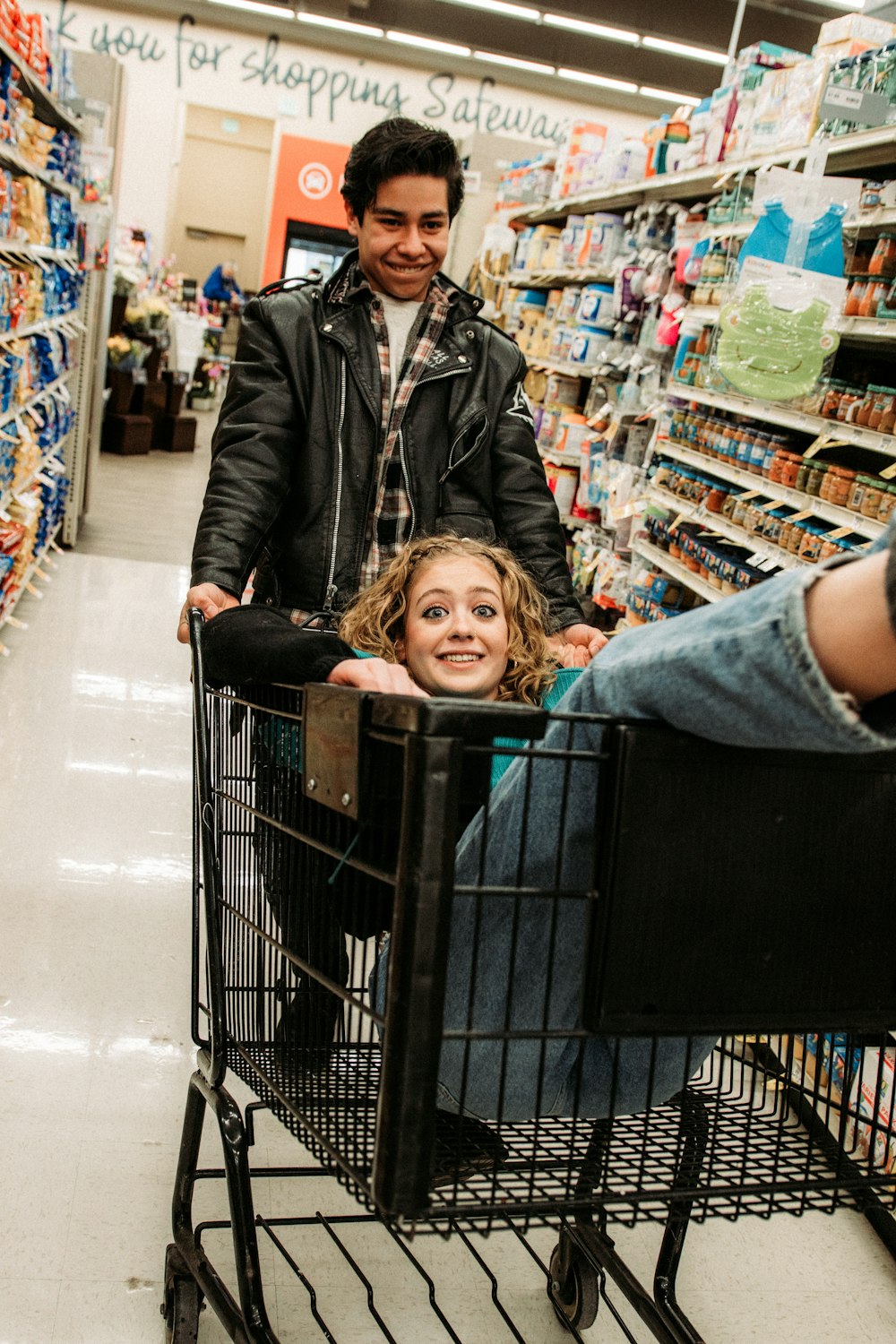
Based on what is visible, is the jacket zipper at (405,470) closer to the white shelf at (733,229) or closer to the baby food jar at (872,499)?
the baby food jar at (872,499)

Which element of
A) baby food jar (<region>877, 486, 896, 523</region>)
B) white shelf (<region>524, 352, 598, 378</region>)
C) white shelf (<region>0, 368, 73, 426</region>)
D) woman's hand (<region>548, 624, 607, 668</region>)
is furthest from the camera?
white shelf (<region>524, 352, 598, 378</region>)

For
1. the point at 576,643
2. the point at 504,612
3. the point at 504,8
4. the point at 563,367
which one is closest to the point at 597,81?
the point at 504,8

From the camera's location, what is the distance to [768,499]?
3434mm

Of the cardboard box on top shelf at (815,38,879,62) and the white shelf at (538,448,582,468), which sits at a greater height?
the cardboard box on top shelf at (815,38,879,62)

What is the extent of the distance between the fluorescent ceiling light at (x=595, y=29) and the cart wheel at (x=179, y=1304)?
1400 centimetres

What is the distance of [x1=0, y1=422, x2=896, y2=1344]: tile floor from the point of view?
168 centimetres

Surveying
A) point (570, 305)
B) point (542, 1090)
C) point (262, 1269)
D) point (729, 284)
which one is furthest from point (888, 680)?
point (570, 305)

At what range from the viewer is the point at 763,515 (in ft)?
10.6

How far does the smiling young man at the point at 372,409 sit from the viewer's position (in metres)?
2.04

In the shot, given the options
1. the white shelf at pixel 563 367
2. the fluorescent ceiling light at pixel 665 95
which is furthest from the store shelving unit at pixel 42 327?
the fluorescent ceiling light at pixel 665 95

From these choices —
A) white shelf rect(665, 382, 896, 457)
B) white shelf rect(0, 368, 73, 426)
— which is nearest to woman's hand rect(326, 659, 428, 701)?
white shelf rect(665, 382, 896, 457)

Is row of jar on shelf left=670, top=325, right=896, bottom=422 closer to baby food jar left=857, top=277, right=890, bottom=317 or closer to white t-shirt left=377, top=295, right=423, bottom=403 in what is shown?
baby food jar left=857, top=277, right=890, bottom=317

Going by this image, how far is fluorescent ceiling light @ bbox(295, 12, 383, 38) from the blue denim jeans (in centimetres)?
1478

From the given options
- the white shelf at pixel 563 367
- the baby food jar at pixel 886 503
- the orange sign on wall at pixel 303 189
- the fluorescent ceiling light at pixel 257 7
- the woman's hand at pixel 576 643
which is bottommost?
the woman's hand at pixel 576 643
